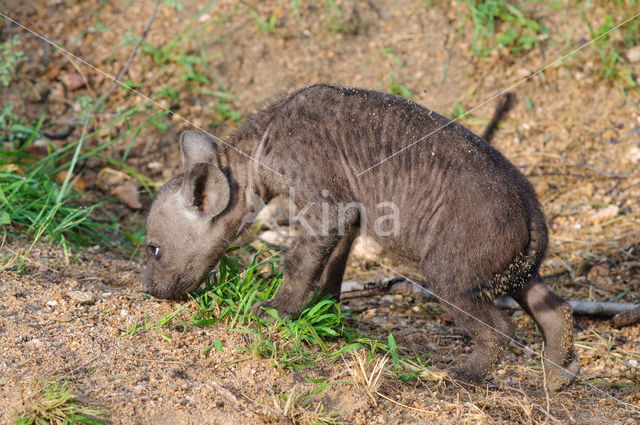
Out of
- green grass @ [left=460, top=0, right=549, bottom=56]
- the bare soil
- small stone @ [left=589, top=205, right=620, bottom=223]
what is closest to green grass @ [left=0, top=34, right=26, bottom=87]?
the bare soil

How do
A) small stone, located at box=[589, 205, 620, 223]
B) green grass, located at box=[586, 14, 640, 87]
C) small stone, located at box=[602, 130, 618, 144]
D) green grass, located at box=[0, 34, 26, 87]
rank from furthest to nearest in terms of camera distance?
green grass, located at box=[586, 14, 640, 87] < small stone, located at box=[602, 130, 618, 144] < green grass, located at box=[0, 34, 26, 87] < small stone, located at box=[589, 205, 620, 223]

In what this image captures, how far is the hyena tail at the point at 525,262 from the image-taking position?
452 centimetres

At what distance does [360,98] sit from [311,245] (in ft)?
3.58

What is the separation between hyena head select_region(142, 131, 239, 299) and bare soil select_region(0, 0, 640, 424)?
19 centimetres

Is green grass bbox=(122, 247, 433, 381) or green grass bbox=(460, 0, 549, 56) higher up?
green grass bbox=(460, 0, 549, 56)

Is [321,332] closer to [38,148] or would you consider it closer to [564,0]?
[38,148]

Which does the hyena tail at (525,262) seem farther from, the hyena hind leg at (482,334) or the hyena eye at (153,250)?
the hyena eye at (153,250)

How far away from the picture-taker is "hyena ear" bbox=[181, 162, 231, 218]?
486 cm

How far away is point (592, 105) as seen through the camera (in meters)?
7.97

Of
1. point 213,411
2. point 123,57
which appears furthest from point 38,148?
point 213,411

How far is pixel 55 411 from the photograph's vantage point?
11.4ft

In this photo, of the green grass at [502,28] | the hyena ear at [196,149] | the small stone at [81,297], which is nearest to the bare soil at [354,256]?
the small stone at [81,297]

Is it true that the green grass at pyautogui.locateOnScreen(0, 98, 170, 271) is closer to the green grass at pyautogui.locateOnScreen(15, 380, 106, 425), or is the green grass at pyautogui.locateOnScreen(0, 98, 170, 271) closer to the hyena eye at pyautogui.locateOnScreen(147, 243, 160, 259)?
the hyena eye at pyautogui.locateOnScreen(147, 243, 160, 259)

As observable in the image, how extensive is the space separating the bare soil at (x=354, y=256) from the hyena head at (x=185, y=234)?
0.63 feet
